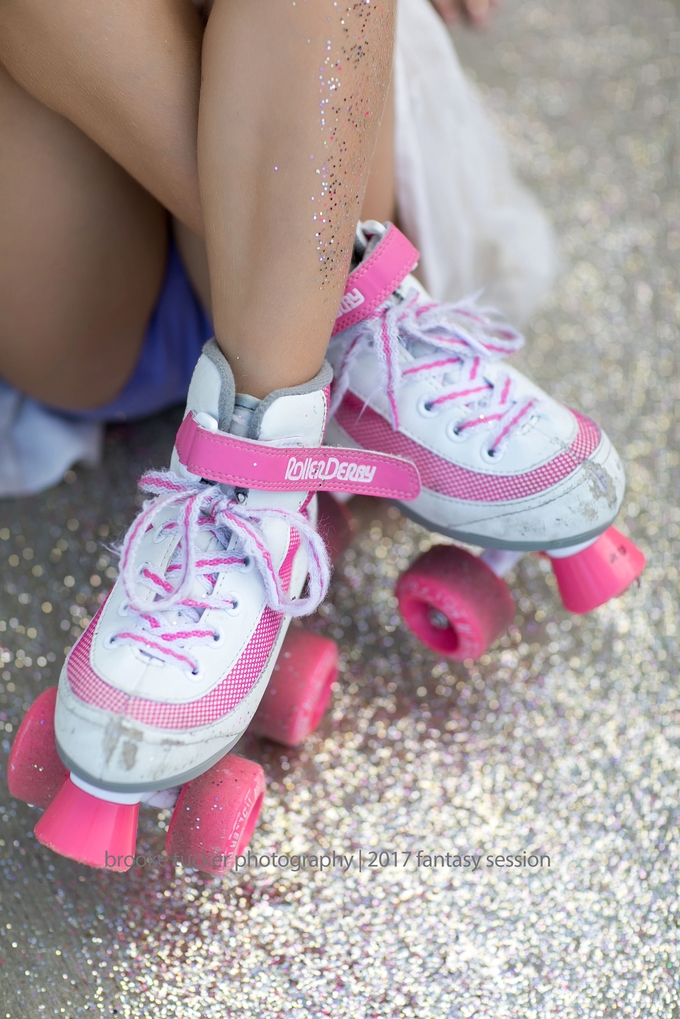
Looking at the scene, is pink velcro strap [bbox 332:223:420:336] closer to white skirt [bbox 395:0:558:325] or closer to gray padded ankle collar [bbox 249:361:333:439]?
gray padded ankle collar [bbox 249:361:333:439]

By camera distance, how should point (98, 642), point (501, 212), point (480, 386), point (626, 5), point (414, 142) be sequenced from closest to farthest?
point (98, 642) → point (480, 386) → point (414, 142) → point (501, 212) → point (626, 5)

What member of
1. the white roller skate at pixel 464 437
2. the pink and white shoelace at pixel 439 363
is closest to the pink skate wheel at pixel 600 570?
the white roller skate at pixel 464 437

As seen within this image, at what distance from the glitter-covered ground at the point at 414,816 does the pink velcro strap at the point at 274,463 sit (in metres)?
0.20

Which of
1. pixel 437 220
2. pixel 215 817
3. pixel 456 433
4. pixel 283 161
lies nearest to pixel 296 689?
pixel 215 817

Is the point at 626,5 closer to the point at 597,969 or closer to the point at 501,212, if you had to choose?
the point at 501,212

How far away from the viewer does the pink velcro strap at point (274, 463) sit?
0.51 metres

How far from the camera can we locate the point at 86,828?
1.62 feet

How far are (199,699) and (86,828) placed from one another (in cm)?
9

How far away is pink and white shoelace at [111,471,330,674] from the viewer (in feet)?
1.67

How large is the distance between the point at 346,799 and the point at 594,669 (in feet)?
0.75

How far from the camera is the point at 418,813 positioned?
0.63 m

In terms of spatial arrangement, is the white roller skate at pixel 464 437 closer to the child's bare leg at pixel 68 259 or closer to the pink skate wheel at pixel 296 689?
the pink skate wheel at pixel 296 689

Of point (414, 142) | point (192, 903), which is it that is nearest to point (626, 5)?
point (414, 142)

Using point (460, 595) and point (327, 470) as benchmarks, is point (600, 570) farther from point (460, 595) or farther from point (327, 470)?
point (327, 470)
